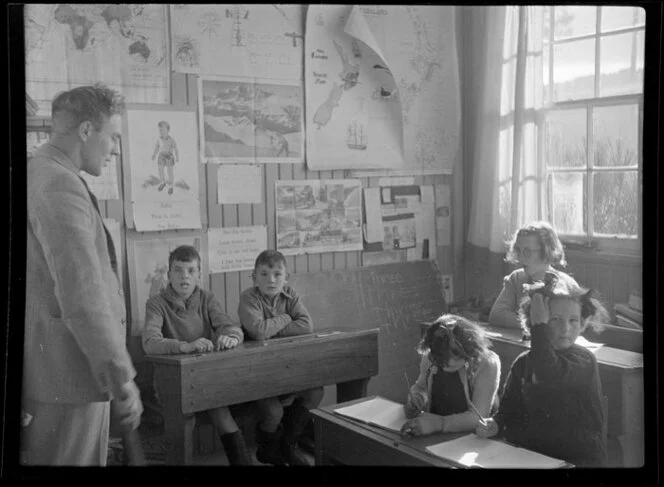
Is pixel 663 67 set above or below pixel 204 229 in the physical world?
above

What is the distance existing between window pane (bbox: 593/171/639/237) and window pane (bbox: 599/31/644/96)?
0.20 m

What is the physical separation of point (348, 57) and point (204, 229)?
53cm

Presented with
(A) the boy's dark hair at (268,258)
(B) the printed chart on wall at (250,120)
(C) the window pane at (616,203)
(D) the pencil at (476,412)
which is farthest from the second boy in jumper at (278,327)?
(C) the window pane at (616,203)

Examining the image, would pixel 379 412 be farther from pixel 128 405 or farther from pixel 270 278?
pixel 128 405

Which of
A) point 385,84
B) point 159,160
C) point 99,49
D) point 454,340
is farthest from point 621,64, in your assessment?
point 99,49

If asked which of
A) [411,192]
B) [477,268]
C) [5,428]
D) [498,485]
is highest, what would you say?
[411,192]

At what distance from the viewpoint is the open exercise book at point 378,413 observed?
65.1 inches

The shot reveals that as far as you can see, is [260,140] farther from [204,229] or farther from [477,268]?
[477,268]

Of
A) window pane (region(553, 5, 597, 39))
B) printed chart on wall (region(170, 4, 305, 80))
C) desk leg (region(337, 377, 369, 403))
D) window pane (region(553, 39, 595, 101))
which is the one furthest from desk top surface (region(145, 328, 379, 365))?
window pane (region(553, 5, 597, 39))

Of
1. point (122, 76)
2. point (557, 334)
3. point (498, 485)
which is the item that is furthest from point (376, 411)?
point (122, 76)

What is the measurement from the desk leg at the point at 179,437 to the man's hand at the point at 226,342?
16 cm

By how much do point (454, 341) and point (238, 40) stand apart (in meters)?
0.86

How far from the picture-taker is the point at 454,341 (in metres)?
1.70

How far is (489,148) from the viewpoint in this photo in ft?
5.90
